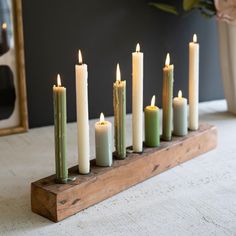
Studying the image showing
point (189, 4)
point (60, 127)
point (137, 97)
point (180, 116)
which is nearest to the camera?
point (60, 127)

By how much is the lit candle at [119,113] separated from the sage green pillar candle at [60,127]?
0.13 metres

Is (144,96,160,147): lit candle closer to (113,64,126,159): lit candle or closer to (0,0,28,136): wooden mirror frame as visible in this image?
(113,64,126,159): lit candle

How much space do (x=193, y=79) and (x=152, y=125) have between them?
6.9 inches

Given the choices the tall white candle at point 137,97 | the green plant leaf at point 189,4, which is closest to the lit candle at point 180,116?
the tall white candle at point 137,97

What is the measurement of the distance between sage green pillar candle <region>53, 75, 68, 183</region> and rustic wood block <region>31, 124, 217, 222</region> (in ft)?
0.07

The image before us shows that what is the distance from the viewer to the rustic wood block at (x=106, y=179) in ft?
2.83

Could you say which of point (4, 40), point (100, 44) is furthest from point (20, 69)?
point (100, 44)

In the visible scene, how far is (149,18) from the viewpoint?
149cm

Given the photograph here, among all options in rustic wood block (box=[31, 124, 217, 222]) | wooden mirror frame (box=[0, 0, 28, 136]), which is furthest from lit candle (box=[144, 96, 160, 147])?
wooden mirror frame (box=[0, 0, 28, 136])

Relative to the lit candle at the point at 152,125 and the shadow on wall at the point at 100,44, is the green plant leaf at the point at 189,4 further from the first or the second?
the lit candle at the point at 152,125

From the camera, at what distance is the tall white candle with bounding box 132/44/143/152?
992mm

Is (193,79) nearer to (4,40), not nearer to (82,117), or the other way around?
(82,117)

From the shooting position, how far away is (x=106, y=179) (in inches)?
36.5

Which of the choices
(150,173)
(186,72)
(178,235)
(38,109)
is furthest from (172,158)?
(186,72)
